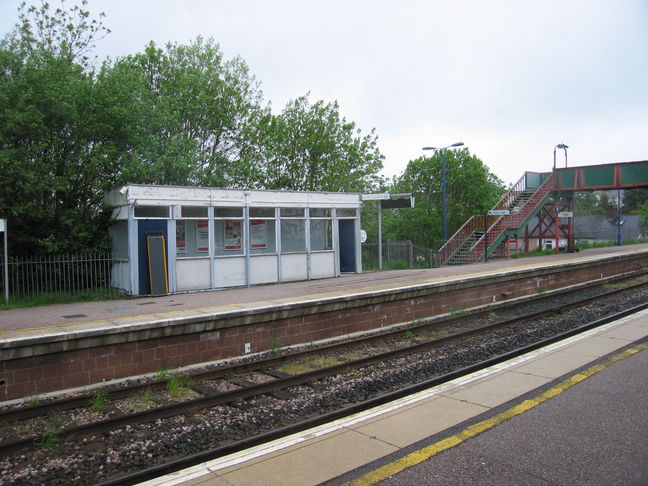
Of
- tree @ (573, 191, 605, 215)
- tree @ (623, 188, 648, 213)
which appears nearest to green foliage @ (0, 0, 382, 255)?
tree @ (623, 188, 648, 213)

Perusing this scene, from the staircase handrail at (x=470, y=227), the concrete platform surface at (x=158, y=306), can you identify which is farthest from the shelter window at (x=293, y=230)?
the staircase handrail at (x=470, y=227)

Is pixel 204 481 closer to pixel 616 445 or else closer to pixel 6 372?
pixel 616 445

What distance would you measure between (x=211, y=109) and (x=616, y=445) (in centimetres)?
2208

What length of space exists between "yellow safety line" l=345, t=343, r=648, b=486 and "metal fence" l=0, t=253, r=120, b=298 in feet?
36.8

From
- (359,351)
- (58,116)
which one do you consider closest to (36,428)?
(359,351)

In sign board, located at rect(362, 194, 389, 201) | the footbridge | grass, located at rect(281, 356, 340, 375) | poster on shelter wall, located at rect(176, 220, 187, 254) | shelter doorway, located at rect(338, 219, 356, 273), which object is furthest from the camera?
the footbridge

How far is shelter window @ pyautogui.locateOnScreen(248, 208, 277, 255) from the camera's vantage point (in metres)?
16.0

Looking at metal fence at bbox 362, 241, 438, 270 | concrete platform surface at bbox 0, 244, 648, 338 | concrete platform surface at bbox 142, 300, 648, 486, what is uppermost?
metal fence at bbox 362, 241, 438, 270

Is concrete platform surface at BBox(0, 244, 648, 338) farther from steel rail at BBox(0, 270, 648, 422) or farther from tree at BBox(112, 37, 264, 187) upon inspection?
tree at BBox(112, 37, 264, 187)

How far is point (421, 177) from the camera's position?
3509 centimetres

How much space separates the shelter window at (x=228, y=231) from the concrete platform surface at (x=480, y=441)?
976 centimetres

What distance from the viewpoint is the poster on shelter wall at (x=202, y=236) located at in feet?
49.0

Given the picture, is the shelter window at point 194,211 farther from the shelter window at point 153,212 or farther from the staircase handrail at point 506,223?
the staircase handrail at point 506,223

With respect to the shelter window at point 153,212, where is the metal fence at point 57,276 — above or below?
below
